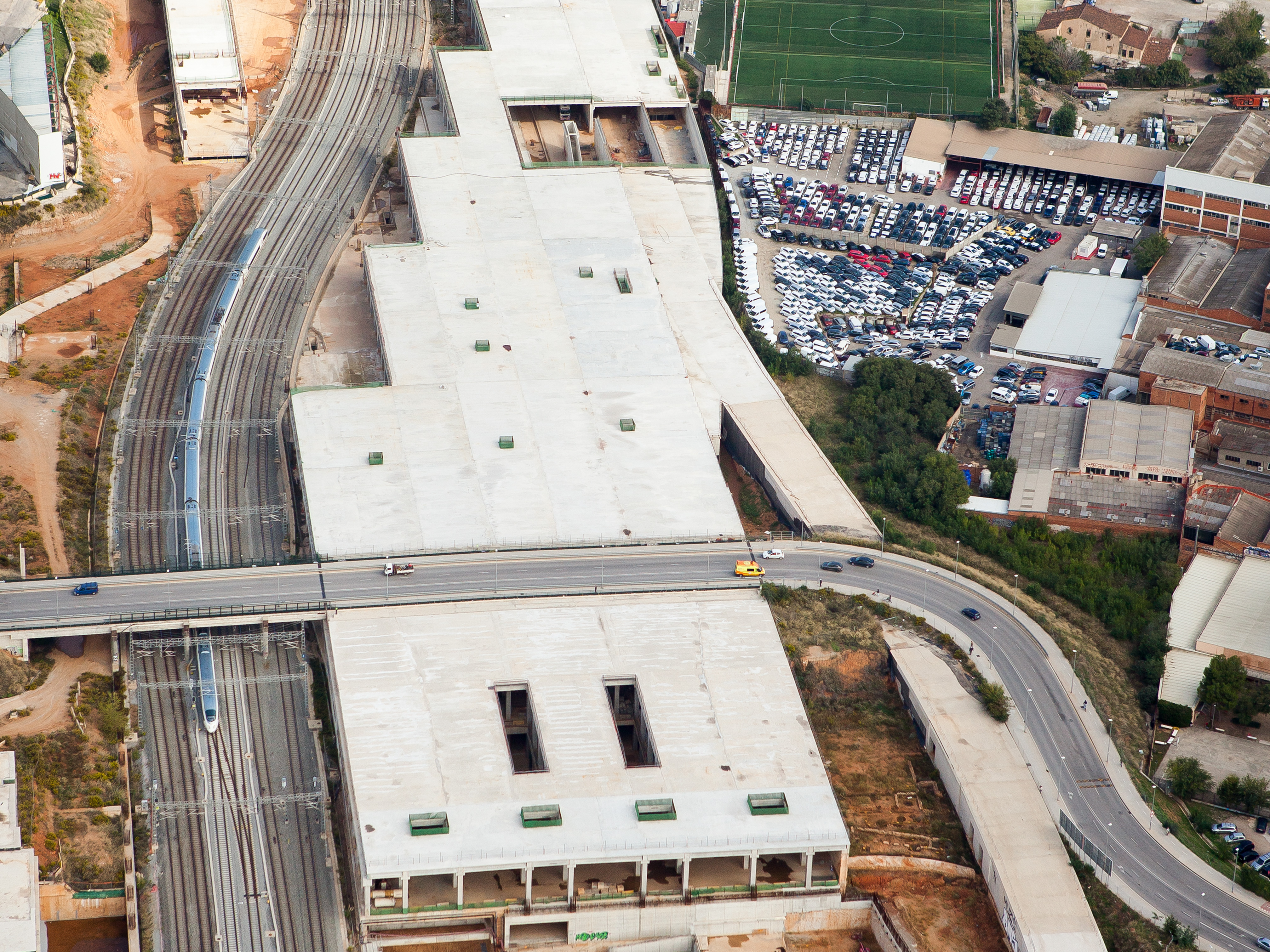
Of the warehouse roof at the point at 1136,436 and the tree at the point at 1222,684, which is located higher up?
the warehouse roof at the point at 1136,436

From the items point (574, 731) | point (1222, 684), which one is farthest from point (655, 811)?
point (1222, 684)

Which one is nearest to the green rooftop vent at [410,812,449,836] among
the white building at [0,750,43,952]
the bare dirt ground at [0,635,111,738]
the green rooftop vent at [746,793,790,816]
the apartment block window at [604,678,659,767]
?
the apartment block window at [604,678,659,767]

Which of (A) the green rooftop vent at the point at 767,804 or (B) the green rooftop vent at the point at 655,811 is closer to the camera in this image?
(B) the green rooftop vent at the point at 655,811

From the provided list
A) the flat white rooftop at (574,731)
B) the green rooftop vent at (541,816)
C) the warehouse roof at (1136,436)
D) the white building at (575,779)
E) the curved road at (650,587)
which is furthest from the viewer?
the warehouse roof at (1136,436)

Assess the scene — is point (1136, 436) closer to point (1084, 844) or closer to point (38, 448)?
point (1084, 844)

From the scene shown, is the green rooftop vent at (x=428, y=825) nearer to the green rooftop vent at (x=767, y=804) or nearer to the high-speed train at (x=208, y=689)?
the high-speed train at (x=208, y=689)

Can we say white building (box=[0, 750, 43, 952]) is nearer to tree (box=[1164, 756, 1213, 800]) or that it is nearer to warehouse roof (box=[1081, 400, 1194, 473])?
tree (box=[1164, 756, 1213, 800])

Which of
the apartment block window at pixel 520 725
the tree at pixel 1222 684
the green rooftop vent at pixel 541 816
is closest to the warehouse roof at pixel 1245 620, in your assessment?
the tree at pixel 1222 684
